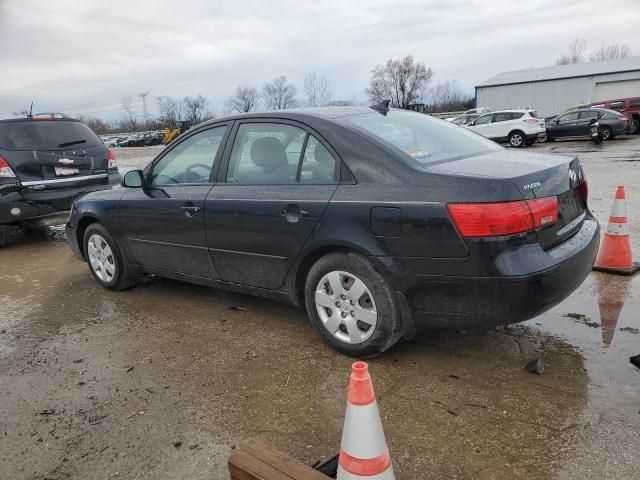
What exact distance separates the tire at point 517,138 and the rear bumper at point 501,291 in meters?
20.0

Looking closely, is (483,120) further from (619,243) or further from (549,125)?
(619,243)

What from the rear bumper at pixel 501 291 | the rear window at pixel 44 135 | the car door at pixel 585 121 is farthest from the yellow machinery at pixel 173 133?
A: the rear bumper at pixel 501 291

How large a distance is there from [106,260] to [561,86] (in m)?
47.4

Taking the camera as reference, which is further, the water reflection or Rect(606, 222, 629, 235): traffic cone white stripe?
Rect(606, 222, 629, 235): traffic cone white stripe

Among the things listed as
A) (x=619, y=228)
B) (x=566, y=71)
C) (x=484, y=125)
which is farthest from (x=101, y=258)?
(x=566, y=71)

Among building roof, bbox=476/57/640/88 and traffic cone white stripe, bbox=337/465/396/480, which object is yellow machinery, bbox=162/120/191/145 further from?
traffic cone white stripe, bbox=337/465/396/480

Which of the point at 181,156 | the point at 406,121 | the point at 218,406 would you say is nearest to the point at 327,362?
the point at 218,406

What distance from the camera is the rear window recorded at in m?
6.96

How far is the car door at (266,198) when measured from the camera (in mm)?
3477

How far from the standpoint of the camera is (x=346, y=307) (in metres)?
3.39

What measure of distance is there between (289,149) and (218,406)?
1.76m

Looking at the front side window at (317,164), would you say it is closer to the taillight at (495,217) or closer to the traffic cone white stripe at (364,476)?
the taillight at (495,217)

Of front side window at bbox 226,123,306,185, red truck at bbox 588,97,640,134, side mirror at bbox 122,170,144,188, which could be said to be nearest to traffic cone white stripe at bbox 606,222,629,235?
front side window at bbox 226,123,306,185

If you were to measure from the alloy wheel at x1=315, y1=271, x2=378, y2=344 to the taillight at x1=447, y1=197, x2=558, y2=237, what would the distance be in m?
0.74
